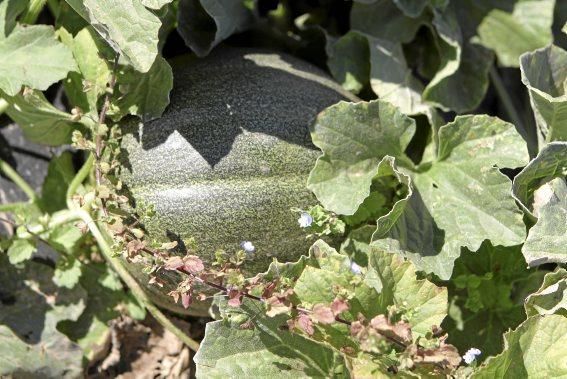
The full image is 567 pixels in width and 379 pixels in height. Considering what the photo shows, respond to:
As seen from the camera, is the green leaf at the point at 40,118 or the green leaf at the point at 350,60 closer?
the green leaf at the point at 40,118

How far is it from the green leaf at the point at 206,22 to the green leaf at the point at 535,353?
45.4 inches

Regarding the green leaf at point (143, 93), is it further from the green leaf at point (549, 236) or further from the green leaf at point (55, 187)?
the green leaf at point (549, 236)

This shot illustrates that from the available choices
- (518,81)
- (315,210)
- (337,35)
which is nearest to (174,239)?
(315,210)

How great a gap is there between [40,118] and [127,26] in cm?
45

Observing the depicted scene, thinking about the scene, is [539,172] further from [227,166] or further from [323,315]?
[227,166]

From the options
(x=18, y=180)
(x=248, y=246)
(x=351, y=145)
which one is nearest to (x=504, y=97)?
(x=351, y=145)

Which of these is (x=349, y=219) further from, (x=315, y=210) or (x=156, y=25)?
(x=156, y=25)

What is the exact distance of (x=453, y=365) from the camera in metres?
1.92

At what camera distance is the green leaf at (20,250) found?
227 cm

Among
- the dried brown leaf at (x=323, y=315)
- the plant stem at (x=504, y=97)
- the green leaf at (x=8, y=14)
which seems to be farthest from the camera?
the plant stem at (x=504, y=97)

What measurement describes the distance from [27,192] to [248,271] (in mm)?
782

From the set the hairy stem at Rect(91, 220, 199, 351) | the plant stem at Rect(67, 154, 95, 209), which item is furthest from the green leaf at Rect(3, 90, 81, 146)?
the hairy stem at Rect(91, 220, 199, 351)

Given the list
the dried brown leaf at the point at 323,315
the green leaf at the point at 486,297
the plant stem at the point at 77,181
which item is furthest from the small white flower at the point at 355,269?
the plant stem at the point at 77,181

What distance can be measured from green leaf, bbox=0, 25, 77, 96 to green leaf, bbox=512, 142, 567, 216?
3.90 feet
